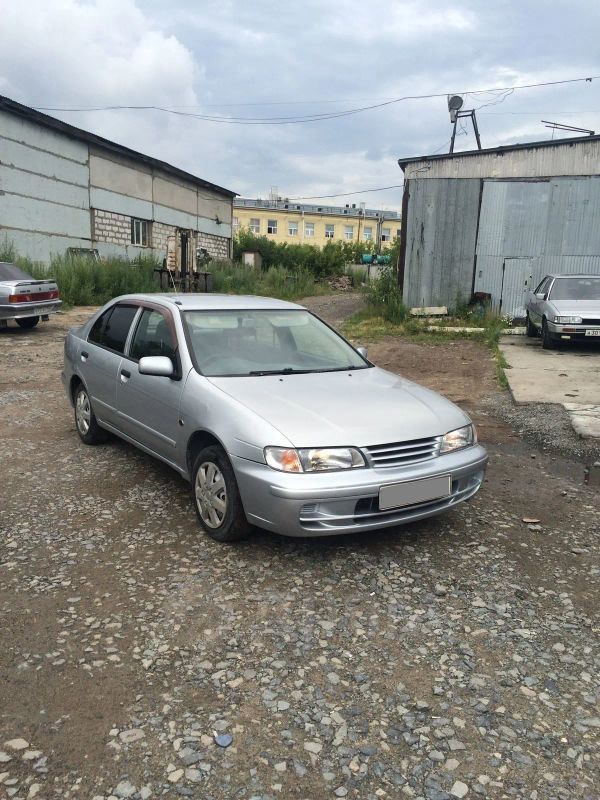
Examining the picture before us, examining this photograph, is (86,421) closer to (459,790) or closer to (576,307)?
(459,790)

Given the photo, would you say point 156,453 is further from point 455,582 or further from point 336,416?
point 455,582

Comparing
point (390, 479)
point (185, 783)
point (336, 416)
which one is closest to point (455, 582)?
point (390, 479)

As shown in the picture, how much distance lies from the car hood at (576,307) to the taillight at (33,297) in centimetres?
1062

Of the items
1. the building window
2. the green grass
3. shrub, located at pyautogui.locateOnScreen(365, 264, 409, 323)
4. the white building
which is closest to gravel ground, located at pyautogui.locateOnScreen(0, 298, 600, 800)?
shrub, located at pyautogui.locateOnScreen(365, 264, 409, 323)

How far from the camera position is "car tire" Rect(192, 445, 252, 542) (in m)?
3.65

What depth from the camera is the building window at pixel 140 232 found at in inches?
1032

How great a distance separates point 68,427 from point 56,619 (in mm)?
3926

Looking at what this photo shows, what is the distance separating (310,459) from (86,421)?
322cm

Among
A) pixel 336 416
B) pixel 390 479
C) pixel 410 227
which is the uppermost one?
pixel 410 227

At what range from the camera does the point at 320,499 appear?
3322 mm

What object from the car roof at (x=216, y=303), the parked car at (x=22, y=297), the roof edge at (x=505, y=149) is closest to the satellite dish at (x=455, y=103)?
the roof edge at (x=505, y=149)

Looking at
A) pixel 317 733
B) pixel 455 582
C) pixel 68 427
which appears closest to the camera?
pixel 317 733

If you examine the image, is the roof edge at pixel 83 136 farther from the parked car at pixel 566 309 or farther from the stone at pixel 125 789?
the stone at pixel 125 789

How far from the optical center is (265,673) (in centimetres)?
266
